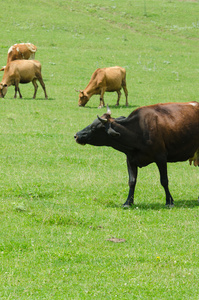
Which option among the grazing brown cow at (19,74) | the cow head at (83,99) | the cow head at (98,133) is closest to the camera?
the cow head at (98,133)

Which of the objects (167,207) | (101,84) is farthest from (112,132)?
(101,84)

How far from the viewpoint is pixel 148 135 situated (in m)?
11.0

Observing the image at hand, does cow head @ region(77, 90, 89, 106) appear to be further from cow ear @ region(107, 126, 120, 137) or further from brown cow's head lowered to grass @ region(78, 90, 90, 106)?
cow ear @ region(107, 126, 120, 137)

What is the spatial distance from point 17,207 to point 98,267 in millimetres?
2857

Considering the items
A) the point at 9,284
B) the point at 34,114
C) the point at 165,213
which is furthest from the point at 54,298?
the point at 34,114

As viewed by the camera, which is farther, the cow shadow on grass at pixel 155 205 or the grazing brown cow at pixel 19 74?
the grazing brown cow at pixel 19 74

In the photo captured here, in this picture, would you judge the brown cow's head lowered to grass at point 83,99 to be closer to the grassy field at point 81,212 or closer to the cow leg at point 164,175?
the grassy field at point 81,212

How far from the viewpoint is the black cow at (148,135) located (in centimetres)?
1100

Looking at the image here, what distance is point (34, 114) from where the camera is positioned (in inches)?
842

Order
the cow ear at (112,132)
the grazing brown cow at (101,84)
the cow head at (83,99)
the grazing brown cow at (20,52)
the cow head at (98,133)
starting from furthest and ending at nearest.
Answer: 1. the grazing brown cow at (20,52)
2. the grazing brown cow at (101,84)
3. the cow head at (83,99)
4. the cow head at (98,133)
5. the cow ear at (112,132)

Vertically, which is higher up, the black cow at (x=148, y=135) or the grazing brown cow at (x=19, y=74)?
the black cow at (x=148, y=135)

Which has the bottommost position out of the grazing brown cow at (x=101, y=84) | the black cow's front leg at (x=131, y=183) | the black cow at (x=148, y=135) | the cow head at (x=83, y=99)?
the cow head at (x=83, y=99)

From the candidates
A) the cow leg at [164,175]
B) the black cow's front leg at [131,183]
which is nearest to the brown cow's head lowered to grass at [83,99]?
the black cow's front leg at [131,183]

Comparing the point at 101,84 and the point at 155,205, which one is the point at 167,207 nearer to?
the point at 155,205
